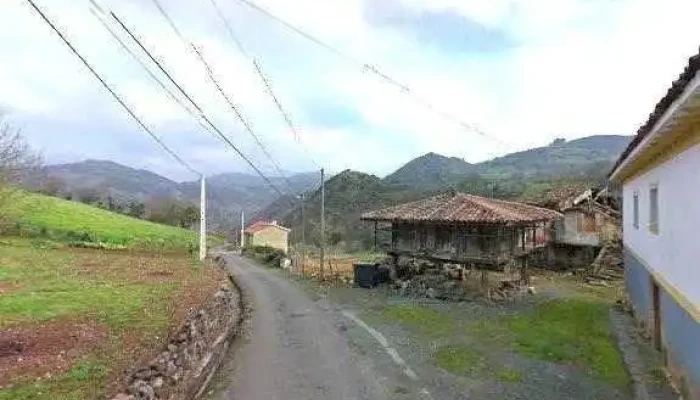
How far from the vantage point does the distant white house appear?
8.14 metres

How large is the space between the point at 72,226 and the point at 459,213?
37246 millimetres

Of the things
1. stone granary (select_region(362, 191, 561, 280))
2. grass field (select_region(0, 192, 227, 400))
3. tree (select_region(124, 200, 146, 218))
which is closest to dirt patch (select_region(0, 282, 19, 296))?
grass field (select_region(0, 192, 227, 400))

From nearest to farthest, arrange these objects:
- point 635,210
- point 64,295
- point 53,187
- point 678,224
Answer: point 678,224 < point 635,210 < point 64,295 < point 53,187

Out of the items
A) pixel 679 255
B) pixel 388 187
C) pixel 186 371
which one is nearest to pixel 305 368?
pixel 186 371

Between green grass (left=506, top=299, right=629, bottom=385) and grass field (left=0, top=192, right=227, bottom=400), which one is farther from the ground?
grass field (left=0, top=192, right=227, bottom=400)

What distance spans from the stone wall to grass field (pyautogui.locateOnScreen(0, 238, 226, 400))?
2.04ft

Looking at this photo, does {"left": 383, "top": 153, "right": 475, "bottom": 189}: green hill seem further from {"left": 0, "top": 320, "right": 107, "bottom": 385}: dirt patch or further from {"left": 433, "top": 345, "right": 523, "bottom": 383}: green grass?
{"left": 0, "top": 320, "right": 107, "bottom": 385}: dirt patch

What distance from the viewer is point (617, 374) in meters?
13.5

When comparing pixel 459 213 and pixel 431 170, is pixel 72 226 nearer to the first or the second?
pixel 459 213

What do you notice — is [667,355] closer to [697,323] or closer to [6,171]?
[697,323]

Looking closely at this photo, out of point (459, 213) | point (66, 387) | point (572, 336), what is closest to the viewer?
point (66, 387)

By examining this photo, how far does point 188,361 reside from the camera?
12.5 m

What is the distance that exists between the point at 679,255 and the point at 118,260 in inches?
1323

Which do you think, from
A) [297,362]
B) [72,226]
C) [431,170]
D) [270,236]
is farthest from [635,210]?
[431,170]
